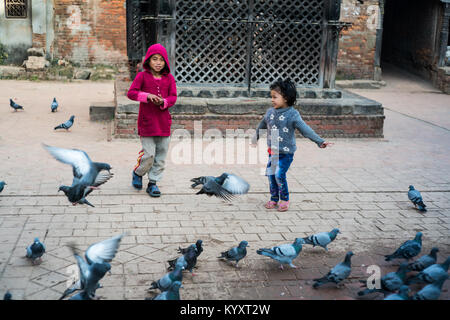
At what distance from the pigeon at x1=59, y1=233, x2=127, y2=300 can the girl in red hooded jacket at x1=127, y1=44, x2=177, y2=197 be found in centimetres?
241

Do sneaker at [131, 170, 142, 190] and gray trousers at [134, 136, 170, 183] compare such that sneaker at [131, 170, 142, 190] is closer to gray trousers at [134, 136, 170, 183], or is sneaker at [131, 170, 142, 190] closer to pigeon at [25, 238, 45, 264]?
gray trousers at [134, 136, 170, 183]

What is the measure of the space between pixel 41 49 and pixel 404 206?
14014 mm

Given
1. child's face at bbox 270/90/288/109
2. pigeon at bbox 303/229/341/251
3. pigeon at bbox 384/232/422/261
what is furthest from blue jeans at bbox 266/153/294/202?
pigeon at bbox 384/232/422/261

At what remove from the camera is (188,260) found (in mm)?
4332

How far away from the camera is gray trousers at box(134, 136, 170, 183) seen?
6273mm

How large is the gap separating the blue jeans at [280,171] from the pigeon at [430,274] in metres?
2.04

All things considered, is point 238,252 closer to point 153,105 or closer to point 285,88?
point 285,88

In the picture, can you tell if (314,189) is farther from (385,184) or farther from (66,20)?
(66,20)

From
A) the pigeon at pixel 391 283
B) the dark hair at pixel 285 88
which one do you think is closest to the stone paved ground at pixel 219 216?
the pigeon at pixel 391 283

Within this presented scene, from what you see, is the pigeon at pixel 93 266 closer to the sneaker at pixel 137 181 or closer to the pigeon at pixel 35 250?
the pigeon at pixel 35 250

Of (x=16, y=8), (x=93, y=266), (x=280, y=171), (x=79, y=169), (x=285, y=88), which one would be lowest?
(x=93, y=266)

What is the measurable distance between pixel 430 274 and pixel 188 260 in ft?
6.28

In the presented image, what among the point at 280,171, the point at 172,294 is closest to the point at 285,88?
the point at 280,171

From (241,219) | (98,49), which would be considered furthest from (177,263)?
(98,49)
